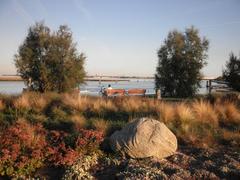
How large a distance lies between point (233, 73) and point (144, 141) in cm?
1573

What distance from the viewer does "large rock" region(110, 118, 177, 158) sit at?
302 inches

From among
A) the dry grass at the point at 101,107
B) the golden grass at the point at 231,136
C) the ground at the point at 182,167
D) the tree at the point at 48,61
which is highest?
the tree at the point at 48,61

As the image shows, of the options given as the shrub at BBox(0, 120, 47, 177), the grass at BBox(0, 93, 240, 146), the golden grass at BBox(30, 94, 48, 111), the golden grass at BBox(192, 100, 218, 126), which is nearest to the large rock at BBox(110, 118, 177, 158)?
the grass at BBox(0, 93, 240, 146)

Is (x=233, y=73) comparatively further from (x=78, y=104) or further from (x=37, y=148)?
(x=37, y=148)

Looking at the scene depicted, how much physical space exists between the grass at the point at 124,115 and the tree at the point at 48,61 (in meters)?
6.37

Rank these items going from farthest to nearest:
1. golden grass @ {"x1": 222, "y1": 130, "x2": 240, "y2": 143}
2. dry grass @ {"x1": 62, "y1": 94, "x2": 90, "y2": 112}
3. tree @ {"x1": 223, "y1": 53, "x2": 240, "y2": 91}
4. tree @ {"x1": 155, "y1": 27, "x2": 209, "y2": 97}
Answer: tree @ {"x1": 155, "y1": 27, "x2": 209, "y2": 97}
tree @ {"x1": 223, "y1": 53, "x2": 240, "y2": 91}
dry grass @ {"x1": 62, "y1": 94, "x2": 90, "y2": 112}
golden grass @ {"x1": 222, "y1": 130, "x2": 240, "y2": 143}

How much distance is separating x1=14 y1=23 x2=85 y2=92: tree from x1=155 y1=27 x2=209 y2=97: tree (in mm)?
7326

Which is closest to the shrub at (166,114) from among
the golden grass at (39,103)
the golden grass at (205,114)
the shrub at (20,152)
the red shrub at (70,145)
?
the golden grass at (205,114)

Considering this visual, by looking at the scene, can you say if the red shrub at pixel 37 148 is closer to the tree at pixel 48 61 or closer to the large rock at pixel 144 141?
the large rock at pixel 144 141

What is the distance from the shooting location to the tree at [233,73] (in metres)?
21.7

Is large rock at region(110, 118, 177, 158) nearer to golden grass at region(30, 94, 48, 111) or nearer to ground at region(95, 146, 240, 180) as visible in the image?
ground at region(95, 146, 240, 180)

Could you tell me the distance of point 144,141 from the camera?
25.2ft

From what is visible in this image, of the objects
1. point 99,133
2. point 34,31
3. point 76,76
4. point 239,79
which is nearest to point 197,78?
point 239,79

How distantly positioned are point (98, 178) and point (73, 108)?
24.2 ft
